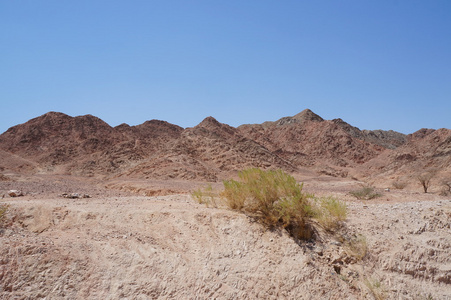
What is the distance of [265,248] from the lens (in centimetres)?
578

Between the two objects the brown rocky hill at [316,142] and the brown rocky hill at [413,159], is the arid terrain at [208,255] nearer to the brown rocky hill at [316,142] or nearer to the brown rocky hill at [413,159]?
the brown rocky hill at [413,159]

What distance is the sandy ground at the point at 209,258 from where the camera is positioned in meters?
4.93

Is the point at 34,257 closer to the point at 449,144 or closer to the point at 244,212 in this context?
the point at 244,212

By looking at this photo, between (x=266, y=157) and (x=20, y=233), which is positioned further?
(x=266, y=157)

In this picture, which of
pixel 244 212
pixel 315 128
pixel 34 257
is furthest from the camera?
pixel 315 128

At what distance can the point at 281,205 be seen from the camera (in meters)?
6.31

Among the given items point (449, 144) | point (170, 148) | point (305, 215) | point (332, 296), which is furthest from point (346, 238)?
point (170, 148)

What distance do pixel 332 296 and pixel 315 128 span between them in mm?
59442

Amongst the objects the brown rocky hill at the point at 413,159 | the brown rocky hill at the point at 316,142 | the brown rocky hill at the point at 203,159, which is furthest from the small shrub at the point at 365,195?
the brown rocky hill at the point at 316,142

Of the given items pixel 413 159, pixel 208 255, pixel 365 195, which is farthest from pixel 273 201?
pixel 413 159

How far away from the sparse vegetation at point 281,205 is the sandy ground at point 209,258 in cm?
28

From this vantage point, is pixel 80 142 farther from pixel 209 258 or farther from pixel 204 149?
pixel 209 258

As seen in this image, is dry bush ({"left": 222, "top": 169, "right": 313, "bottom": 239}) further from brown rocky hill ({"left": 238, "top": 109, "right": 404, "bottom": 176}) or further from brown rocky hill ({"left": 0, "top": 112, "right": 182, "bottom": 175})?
brown rocky hill ({"left": 238, "top": 109, "right": 404, "bottom": 176})

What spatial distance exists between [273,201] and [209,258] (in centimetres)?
183
